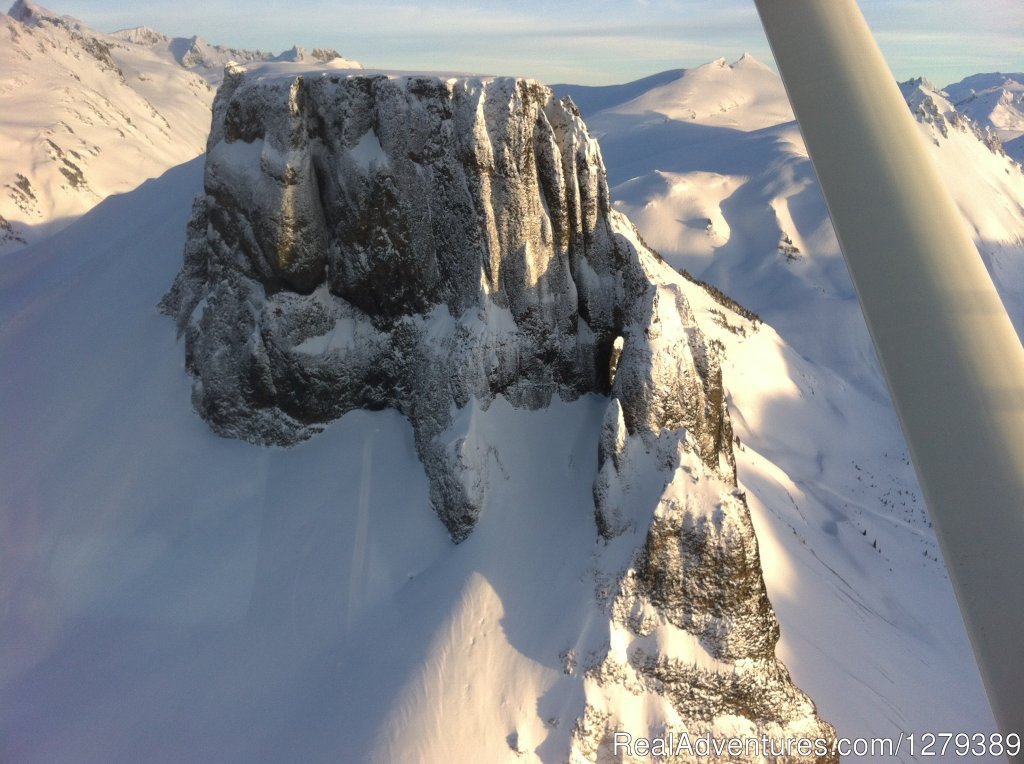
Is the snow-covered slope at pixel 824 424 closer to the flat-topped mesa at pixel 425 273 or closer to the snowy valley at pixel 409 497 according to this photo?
the snowy valley at pixel 409 497

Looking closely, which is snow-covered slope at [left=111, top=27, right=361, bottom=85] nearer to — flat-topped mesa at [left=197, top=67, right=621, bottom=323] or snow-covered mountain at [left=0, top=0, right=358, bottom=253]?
snow-covered mountain at [left=0, top=0, right=358, bottom=253]

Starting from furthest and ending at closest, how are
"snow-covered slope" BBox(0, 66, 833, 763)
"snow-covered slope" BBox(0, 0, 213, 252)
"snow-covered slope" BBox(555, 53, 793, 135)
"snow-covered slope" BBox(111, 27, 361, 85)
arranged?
1. "snow-covered slope" BBox(111, 27, 361, 85)
2. "snow-covered slope" BBox(555, 53, 793, 135)
3. "snow-covered slope" BBox(0, 0, 213, 252)
4. "snow-covered slope" BBox(0, 66, 833, 763)

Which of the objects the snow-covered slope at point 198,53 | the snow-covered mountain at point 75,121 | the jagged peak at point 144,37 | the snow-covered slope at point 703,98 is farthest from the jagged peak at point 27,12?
the snow-covered slope at point 703,98

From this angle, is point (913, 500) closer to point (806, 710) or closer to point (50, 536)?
point (806, 710)

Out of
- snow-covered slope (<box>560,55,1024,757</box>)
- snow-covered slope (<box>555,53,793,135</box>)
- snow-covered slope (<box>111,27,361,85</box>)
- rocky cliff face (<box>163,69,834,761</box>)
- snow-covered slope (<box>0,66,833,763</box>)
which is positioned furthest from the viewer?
snow-covered slope (<box>111,27,361,85</box>)

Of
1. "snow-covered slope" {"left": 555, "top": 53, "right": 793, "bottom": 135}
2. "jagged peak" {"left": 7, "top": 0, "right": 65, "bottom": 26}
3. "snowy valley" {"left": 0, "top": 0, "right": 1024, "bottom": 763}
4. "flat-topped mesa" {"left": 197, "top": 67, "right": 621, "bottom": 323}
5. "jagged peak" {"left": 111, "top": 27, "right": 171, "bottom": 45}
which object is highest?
"flat-topped mesa" {"left": 197, "top": 67, "right": 621, "bottom": 323}

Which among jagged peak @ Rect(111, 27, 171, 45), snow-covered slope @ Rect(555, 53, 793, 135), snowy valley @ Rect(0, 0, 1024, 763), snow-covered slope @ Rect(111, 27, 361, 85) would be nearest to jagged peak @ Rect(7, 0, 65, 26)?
snow-covered slope @ Rect(111, 27, 361, 85)
